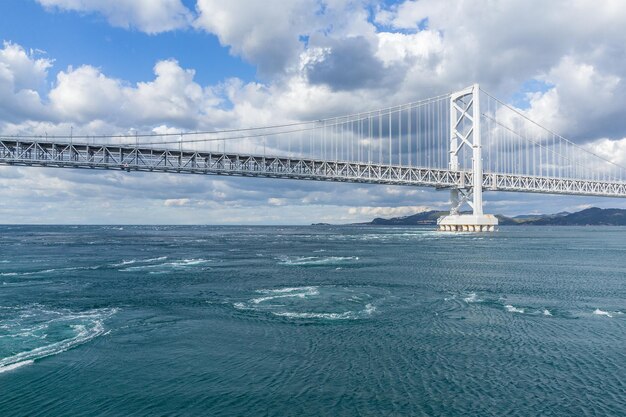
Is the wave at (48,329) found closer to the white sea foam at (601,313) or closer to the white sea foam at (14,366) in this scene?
the white sea foam at (14,366)

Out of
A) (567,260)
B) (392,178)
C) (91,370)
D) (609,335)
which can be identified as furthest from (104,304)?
(392,178)

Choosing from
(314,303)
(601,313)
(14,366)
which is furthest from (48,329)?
(601,313)

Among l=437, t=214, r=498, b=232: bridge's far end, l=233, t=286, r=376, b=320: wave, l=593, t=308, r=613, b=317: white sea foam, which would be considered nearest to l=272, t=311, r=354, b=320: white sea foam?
l=233, t=286, r=376, b=320: wave

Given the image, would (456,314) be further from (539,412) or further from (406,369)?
(539,412)

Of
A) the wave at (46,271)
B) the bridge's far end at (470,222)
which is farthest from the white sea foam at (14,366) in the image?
the bridge's far end at (470,222)

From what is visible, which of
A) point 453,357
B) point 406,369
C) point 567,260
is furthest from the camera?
point 567,260

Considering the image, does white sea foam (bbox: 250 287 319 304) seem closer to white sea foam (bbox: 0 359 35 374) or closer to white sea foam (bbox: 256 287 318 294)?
white sea foam (bbox: 256 287 318 294)
